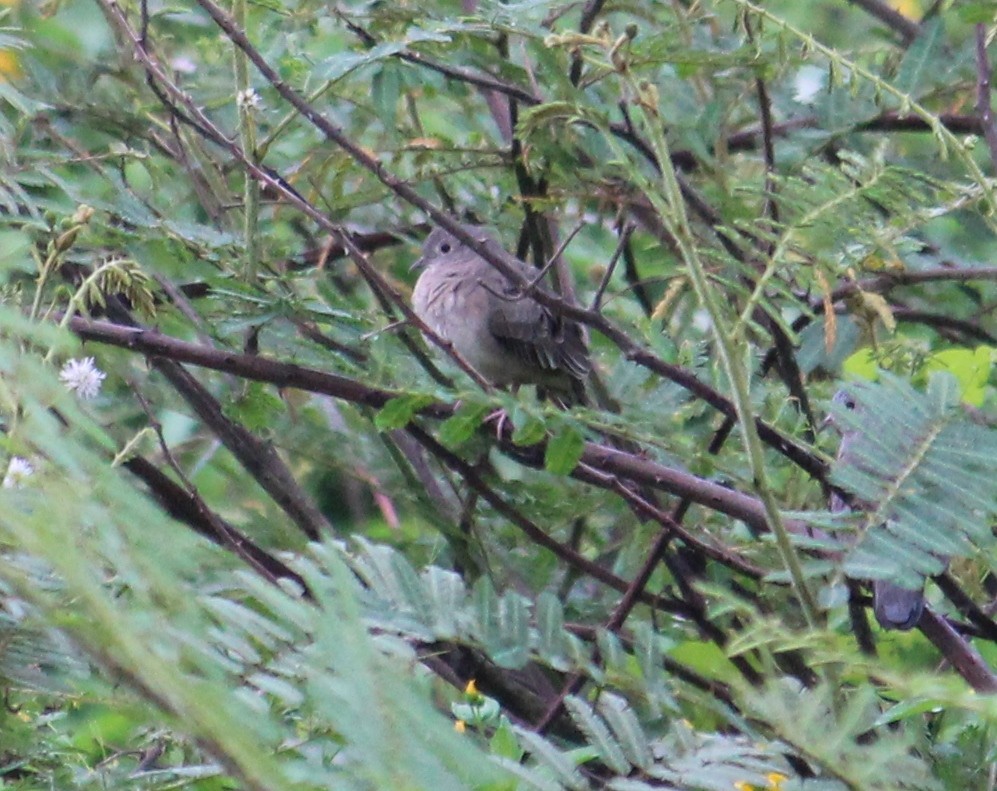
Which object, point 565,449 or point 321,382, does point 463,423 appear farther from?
point 321,382

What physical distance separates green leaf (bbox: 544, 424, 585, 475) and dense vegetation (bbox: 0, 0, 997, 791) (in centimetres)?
1

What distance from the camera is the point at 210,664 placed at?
3.30ft

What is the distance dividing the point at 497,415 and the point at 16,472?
150 cm

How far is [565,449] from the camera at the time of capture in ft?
7.22

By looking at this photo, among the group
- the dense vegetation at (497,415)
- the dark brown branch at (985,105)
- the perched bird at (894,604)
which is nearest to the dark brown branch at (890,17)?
the dense vegetation at (497,415)

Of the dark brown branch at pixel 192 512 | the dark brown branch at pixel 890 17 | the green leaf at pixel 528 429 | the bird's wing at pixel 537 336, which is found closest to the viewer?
the green leaf at pixel 528 429

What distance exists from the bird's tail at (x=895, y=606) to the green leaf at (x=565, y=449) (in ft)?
1.61

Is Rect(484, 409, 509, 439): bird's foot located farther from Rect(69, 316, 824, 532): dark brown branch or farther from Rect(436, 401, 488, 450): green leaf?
Rect(436, 401, 488, 450): green leaf

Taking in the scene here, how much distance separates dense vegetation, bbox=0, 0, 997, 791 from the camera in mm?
1155

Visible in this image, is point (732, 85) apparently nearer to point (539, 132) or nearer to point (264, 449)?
point (539, 132)

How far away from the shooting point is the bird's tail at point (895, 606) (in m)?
2.20

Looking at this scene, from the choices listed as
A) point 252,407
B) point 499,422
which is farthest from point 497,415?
point 252,407

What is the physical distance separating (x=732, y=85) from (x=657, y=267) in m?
0.52

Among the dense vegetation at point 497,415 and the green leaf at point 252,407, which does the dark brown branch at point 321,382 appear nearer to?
the dense vegetation at point 497,415
